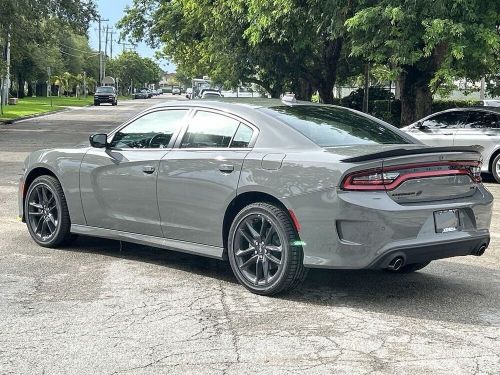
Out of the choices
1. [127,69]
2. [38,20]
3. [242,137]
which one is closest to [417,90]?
[242,137]

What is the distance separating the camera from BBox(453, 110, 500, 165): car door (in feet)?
47.5

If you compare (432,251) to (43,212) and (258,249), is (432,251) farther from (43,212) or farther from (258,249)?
(43,212)

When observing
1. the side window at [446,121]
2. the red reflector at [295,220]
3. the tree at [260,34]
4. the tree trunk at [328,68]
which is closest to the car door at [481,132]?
the side window at [446,121]

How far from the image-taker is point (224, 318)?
5.21 metres

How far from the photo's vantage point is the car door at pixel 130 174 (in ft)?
21.7

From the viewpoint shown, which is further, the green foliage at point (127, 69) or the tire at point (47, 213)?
the green foliage at point (127, 69)

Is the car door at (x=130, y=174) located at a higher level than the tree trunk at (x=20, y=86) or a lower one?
higher

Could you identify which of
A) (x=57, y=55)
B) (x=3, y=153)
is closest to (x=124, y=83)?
(x=57, y=55)

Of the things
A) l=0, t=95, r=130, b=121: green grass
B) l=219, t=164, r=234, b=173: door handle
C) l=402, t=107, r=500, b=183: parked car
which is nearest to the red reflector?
l=219, t=164, r=234, b=173: door handle

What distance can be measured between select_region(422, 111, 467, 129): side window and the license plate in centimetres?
995

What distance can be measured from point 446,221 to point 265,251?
140cm

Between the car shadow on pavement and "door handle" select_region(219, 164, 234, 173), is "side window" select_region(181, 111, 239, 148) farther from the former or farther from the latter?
the car shadow on pavement

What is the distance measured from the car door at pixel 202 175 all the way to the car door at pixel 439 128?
939 cm

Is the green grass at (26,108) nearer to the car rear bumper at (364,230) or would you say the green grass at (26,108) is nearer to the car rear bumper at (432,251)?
the car rear bumper at (364,230)
